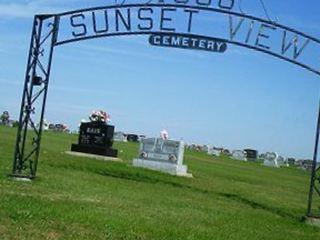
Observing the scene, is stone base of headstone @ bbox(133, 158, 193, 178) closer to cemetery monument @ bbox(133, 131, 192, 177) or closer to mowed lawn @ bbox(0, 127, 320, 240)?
cemetery monument @ bbox(133, 131, 192, 177)

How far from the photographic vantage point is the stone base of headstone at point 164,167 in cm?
2757

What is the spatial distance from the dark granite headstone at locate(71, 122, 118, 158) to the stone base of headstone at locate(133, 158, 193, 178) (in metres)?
2.72

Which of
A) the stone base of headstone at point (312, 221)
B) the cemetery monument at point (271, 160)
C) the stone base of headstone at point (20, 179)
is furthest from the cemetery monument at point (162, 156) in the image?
the cemetery monument at point (271, 160)

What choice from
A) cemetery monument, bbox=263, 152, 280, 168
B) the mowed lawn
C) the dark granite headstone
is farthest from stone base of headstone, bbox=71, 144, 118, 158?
cemetery monument, bbox=263, 152, 280, 168

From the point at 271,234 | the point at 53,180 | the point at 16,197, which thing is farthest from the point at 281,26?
the point at 16,197

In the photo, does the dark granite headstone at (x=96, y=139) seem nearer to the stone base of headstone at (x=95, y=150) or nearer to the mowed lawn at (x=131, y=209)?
the stone base of headstone at (x=95, y=150)

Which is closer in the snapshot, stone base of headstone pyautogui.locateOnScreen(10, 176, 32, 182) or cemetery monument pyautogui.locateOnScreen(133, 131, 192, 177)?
stone base of headstone pyautogui.locateOnScreen(10, 176, 32, 182)

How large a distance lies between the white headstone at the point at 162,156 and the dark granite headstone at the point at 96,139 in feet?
7.49

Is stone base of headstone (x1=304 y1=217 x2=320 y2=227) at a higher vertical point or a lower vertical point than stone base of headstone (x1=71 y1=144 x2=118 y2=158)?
lower

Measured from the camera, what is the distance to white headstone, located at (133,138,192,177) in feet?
92.5

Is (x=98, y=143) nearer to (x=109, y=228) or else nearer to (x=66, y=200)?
(x=66, y=200)

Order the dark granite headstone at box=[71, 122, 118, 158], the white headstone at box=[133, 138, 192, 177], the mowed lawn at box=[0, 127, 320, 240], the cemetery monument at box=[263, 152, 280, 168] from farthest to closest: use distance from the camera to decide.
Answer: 1. the cemetery monument at box=[263, 152, 280, 168]
2. the dark granite headstone at box=[71, 122, 118, 158]
3. the white headstone at box=[133, 138, 192, 177]
4. the mowed lawn at box=[0, 127, 320, 240]

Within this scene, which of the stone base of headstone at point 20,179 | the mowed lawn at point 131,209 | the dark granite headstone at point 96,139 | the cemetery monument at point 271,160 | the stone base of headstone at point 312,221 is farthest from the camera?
the cemetery monument at point 271,160

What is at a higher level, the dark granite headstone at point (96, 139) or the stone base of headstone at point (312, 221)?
the dark granite headstone at point (96, 139)
